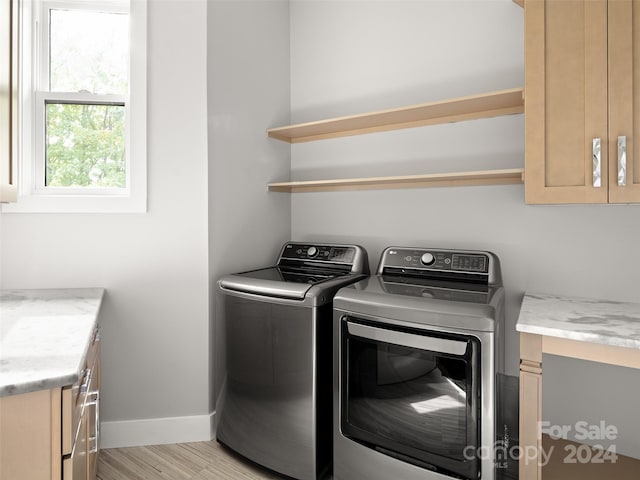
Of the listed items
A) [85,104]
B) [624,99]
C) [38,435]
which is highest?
[85,104]

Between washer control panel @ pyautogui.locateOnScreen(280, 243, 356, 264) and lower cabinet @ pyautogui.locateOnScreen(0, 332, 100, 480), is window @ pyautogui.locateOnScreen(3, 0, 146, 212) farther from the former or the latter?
lower cabinet @ pyautogui.locateOnScreen(0, 332, 100, 480)

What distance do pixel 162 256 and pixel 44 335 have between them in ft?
3.00

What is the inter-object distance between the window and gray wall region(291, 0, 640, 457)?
1033mm

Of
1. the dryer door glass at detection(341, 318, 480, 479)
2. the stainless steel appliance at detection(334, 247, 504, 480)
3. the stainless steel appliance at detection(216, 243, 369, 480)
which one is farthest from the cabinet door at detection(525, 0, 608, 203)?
the stainless steel appliance at detection(216, 243, 369, 480)

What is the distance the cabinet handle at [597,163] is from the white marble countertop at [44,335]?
179 cm

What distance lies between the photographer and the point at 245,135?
2.47 metres

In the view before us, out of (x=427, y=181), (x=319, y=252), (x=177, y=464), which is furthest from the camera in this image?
(x=319, y=252)

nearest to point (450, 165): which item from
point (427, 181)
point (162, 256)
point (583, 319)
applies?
point (427, 181)

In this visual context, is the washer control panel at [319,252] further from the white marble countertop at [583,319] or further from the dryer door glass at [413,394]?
the white marble countertop at [583,319]

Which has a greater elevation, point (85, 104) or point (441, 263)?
point (85, 104)

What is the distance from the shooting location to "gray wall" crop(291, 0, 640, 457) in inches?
72.9

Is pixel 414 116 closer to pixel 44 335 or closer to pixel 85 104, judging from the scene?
pixel 85 104

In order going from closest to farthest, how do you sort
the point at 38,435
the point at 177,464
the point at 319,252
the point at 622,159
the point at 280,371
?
the point at 38,435
the point at 622,159
the point at 280,371
the point at 177,464
the point at 319,252

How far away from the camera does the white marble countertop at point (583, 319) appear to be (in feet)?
4.25
